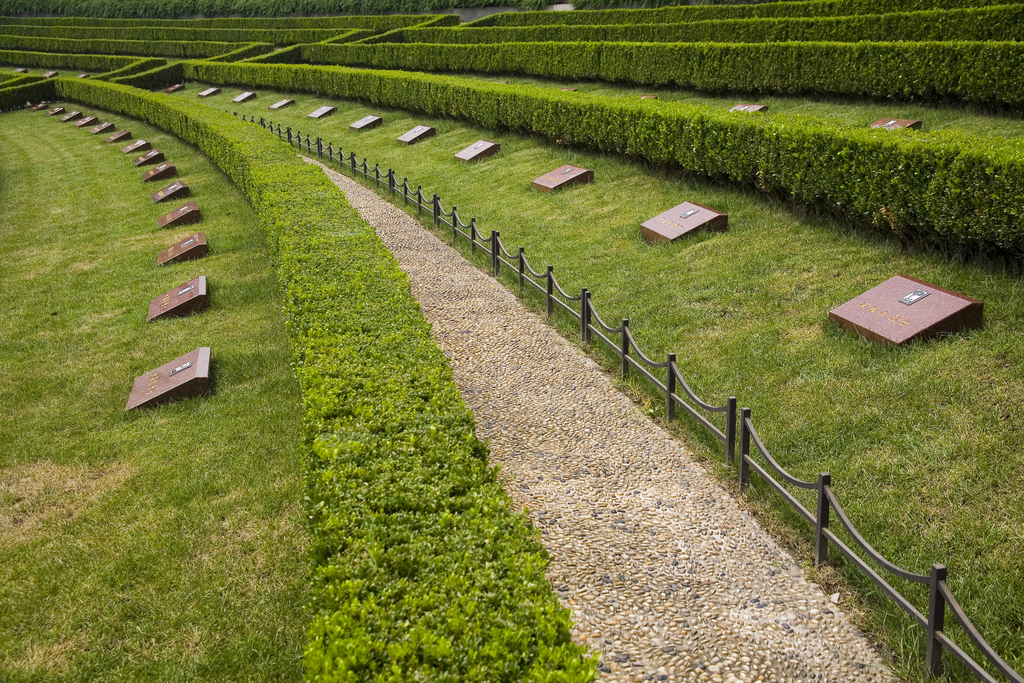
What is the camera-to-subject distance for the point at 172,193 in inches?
747

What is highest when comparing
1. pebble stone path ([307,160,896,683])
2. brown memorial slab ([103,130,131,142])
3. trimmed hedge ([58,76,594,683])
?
trimmed hedge ([58,76,594,683])

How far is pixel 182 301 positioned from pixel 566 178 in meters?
7.08

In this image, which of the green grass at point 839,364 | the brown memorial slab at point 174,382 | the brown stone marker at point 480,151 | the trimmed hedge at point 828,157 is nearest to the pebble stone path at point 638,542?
the green grass at point 839,364

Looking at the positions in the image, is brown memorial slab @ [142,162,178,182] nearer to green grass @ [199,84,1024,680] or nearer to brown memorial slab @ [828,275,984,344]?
green grass @ [199,84,1024,680]

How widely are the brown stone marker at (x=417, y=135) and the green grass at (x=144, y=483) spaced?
733 centimetres

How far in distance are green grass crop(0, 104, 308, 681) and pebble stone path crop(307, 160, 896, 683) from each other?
6.39 feet

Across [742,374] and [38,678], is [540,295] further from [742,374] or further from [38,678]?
[38,678]

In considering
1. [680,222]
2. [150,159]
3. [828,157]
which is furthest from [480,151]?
[150,159]

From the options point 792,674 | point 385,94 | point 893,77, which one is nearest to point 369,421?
point 792,674

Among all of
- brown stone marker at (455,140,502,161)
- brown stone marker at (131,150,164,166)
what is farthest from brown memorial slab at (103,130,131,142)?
brown stone marker at (455,140,502,161)

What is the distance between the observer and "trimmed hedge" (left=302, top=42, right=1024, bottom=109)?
1395 cm

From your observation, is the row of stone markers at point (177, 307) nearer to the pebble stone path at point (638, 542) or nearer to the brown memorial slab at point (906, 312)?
the pebble stone path at point (638, 542)

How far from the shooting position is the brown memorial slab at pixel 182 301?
11.8 m

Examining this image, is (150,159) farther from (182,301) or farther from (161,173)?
(182,301)
